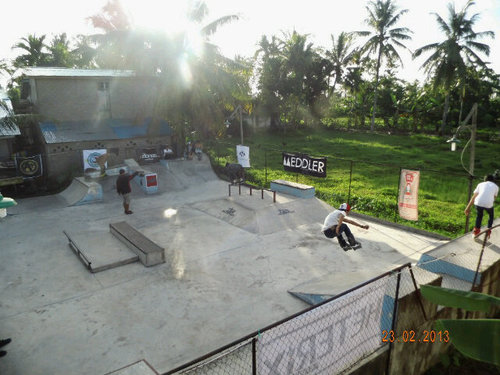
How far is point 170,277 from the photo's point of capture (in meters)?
9.20

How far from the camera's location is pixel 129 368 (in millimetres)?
4930

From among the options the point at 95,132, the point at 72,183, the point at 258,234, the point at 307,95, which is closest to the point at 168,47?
the point at 95,132

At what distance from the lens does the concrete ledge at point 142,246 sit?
975 centimetres

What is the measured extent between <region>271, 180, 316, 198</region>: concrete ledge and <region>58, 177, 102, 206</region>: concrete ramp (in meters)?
8.29

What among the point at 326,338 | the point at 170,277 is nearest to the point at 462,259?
the point at 326,338

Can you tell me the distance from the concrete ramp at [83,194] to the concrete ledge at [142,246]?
5693 millimetres

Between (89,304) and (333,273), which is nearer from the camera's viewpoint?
(89,304)

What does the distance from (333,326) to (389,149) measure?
29.5 m

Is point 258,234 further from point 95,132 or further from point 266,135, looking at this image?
point 266,135

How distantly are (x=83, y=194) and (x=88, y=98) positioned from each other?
8.33m

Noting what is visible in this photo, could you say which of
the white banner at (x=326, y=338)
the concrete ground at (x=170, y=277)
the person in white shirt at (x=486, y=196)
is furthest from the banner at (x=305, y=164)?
the white banner at (x=326, y=338)

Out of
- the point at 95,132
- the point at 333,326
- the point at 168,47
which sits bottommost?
the point at 333,326

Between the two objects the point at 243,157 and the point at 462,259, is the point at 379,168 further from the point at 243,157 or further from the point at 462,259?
the point at 462,259
